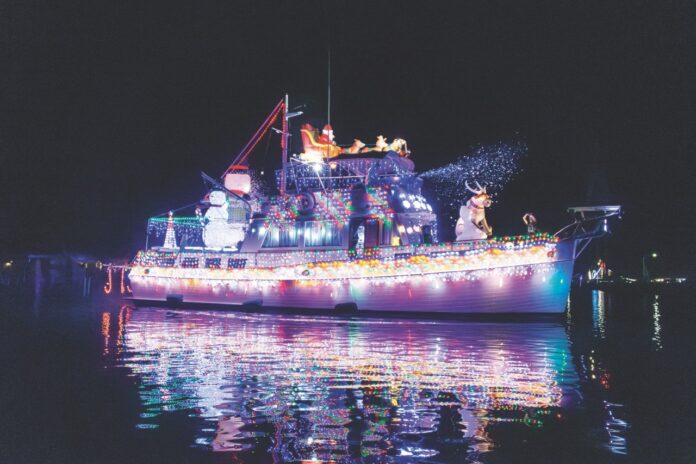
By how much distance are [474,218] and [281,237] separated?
9.61 m

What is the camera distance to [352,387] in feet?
30.5

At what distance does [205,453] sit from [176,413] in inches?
70.8

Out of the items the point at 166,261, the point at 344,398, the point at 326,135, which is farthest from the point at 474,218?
the point at 166,261

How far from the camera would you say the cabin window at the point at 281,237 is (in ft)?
90.2

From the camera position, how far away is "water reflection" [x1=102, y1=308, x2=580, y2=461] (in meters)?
6.52

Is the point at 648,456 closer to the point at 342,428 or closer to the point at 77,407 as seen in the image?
the point at 342,428

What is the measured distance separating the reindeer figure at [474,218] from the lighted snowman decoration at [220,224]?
1326 centimetres

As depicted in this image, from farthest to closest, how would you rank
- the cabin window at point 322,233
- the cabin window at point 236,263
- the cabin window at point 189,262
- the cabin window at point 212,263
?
the cabin window at point 189,262
the cabin window at point 212,263
the cabin window at point 236,263
the cabin window at point 322,233

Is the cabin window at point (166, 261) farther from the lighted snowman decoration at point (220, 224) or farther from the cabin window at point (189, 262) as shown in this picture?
the lighted snowman decoration at point (220, 224)

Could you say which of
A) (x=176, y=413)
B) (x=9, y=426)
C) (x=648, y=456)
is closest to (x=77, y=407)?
(x=9, y=426)

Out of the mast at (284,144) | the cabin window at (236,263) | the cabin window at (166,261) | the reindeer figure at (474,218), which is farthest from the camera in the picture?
the cabin window at (166,261)

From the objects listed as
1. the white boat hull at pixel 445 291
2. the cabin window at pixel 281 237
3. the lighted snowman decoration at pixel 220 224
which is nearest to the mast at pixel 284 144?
the cabin window at pixel 281 237

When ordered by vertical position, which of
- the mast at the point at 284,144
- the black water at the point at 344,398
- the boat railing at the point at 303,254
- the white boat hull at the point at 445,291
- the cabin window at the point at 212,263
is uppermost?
the mast at the point at 284,144

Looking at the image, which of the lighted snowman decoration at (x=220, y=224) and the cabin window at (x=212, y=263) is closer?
the cabin window at (x=212, y=263)
